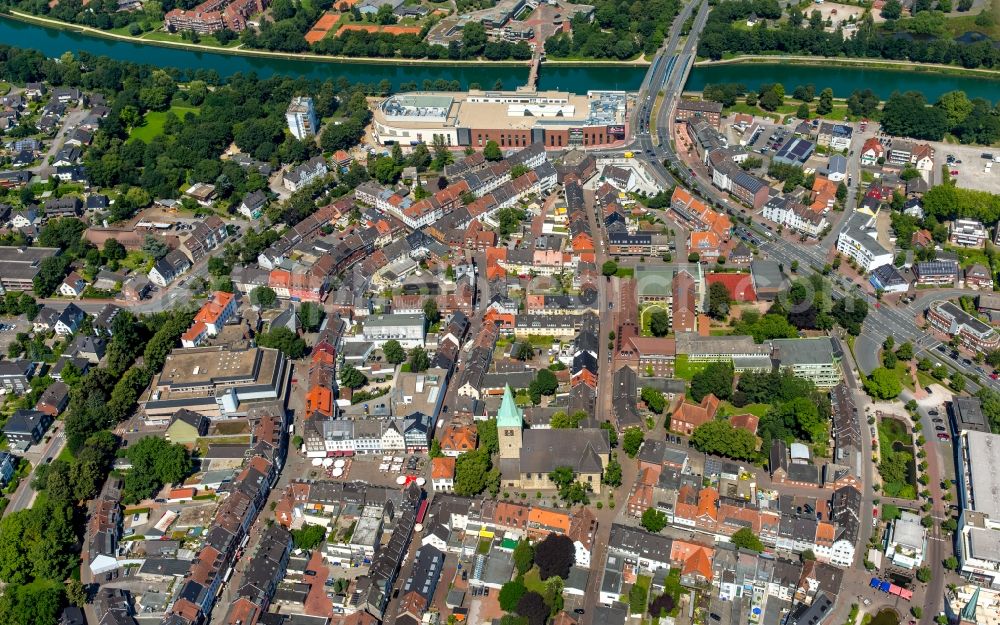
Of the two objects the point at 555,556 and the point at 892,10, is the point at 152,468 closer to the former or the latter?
the point at 555,556

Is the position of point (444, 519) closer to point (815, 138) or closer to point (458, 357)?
point (458, 357)

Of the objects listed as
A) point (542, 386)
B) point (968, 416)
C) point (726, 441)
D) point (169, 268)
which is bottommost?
point (169, 268)

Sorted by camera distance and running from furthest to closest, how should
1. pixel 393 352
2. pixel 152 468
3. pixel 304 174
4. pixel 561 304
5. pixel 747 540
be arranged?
pixel 304 174 → pixel 561 304 → pixel 393 352 → pixel 152 468 → pixel 747 540

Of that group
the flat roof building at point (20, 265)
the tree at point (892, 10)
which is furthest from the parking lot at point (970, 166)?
the flat roof building at point (20, 265)

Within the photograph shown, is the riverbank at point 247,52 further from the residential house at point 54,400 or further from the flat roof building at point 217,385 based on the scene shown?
the residential house at point 54,400

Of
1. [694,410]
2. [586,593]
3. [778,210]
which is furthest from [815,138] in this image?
[586,593]

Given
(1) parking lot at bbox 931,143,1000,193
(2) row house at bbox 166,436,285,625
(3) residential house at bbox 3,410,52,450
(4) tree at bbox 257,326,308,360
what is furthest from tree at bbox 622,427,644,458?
(1) parking lot at bbox 931,143,1000,193

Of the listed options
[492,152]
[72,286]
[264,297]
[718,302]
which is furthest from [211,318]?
[718,302]
